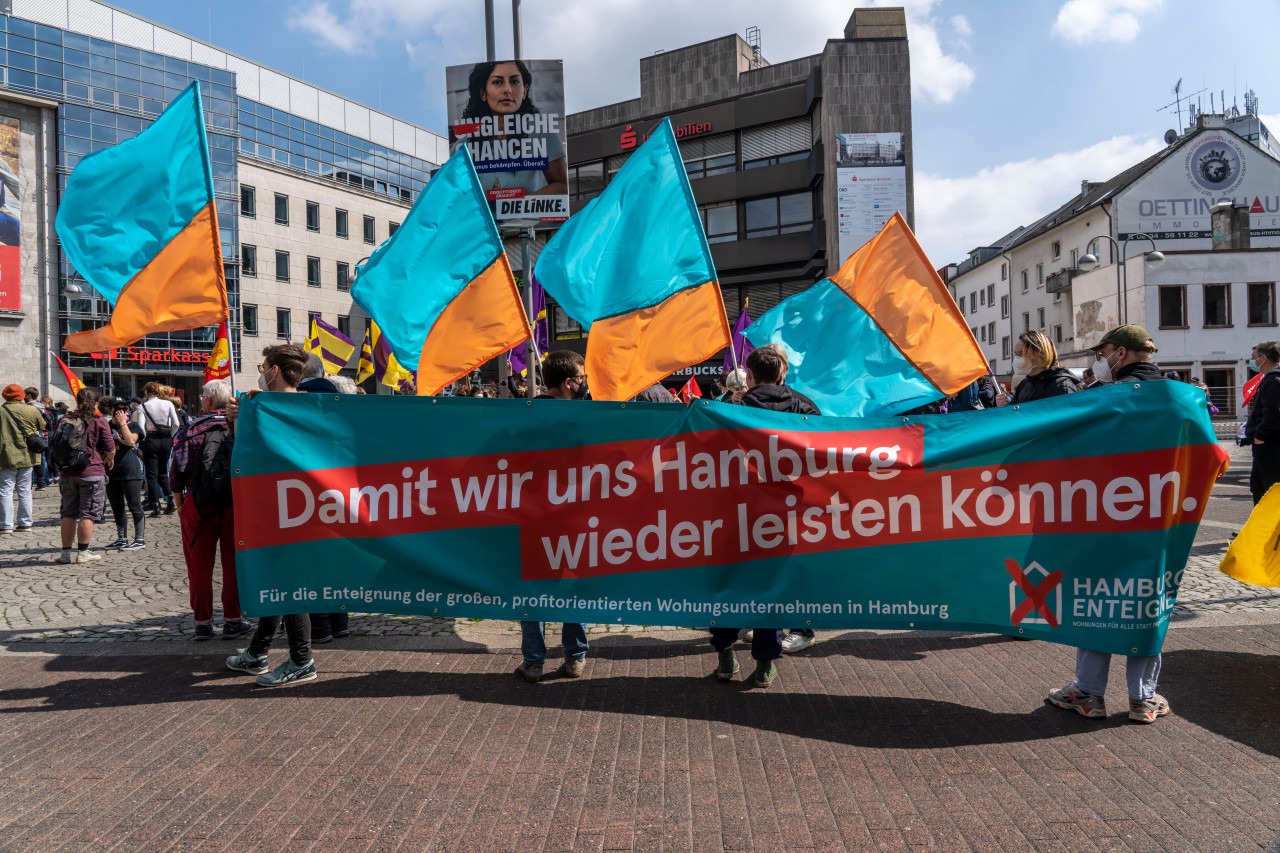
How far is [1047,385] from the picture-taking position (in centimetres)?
578

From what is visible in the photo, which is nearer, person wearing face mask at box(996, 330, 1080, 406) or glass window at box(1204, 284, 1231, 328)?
person wearing face mask at box(996, 330, 1080, 406)

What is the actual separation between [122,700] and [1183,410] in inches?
230

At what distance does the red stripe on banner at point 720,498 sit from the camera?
188 inches

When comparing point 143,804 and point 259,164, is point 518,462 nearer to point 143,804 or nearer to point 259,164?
point 143,804

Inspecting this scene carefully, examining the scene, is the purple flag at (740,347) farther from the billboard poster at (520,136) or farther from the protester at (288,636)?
the billboard poster at (520,136)

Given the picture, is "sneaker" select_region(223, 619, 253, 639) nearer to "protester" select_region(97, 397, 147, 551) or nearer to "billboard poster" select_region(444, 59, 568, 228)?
"protester" select_region(97, 397, 147, 551)

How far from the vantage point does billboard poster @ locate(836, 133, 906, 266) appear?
1411 inches

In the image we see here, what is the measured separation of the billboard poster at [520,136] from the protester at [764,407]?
7.64 m

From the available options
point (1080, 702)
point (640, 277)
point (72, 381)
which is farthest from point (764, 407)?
point (72, 381)

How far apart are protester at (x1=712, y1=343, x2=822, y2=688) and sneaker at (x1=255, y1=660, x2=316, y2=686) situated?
2.39 meters

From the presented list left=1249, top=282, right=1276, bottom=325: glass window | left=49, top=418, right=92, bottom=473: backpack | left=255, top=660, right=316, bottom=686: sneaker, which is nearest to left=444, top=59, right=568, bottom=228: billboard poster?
left=49, top=418, right=92, bottom=473: backpack

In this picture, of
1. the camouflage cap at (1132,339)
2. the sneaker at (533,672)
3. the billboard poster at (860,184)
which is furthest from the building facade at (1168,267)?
the sneaker at (533,672)

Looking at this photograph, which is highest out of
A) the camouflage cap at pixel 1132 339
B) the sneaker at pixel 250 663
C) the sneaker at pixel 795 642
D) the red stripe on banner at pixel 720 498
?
the camouflage cap at pixel 1132 339

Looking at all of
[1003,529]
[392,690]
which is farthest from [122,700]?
[1003,529]
